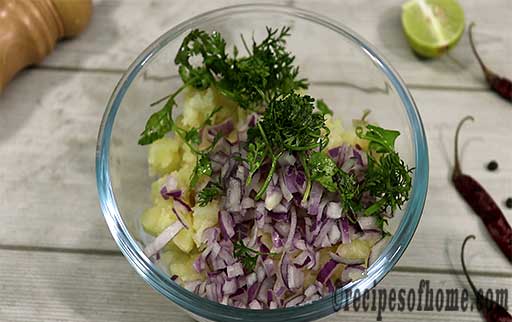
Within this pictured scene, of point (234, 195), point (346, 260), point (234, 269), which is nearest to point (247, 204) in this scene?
point (234, 195)

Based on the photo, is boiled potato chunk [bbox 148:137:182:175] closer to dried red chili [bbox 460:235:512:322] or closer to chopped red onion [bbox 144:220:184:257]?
chopped red onion [bbox 144:220:184:257]

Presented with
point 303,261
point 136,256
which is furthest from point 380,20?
point 136,256

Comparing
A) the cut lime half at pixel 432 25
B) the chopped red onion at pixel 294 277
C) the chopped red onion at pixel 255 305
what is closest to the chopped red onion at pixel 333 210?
the chopped red onion at pixel 294 277

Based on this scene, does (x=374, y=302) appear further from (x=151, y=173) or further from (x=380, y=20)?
(x=380, y=20)

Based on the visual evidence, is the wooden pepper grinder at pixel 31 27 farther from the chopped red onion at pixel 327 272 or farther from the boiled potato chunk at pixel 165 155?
the chopped red onion at pixel 327 272

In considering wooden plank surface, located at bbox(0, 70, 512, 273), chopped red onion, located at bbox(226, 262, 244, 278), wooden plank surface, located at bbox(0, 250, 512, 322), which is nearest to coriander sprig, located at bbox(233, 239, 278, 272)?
chopped red onion, located at bbox(226, 262, 244, 278)

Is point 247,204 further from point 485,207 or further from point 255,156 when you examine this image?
point 485,207
